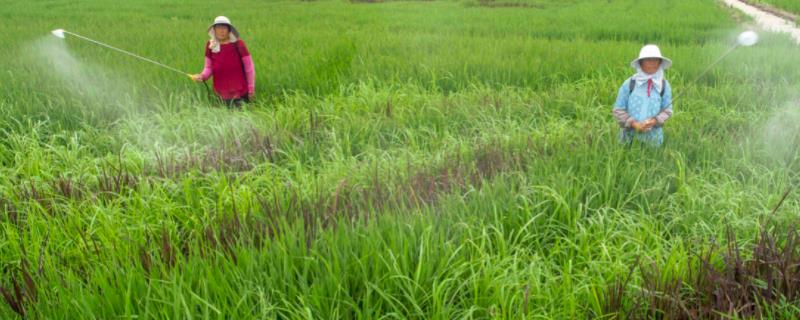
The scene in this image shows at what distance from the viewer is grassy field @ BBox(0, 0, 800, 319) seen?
1841 millimetres

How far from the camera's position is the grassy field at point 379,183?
6.04ft

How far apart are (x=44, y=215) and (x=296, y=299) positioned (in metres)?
1.63

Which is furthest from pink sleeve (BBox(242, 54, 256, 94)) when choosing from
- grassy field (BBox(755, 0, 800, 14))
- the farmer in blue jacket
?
grassy field (BBox(755, 0, 800, 14))

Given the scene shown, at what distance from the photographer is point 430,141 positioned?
3764mm

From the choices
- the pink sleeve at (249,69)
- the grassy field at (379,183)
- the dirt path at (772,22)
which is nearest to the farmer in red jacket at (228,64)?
the pink sleeve at (249,69)

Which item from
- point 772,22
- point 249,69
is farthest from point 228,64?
point 772,22

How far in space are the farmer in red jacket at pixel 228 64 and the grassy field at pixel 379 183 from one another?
0.70 ft

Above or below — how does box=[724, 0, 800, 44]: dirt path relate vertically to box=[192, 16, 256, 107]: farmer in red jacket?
below

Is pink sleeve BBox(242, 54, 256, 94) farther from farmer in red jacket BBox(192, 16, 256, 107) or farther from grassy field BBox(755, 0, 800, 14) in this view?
grassy field BBox(755, 0, 800, 14)

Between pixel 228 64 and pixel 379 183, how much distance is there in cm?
214

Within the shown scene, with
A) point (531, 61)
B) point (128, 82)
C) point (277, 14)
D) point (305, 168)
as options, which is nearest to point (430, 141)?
point (305, 168)

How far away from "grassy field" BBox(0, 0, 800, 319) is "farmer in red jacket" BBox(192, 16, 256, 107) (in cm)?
21

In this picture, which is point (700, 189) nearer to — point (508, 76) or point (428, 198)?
point (428, 198)

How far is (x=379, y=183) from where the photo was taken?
282 cm
